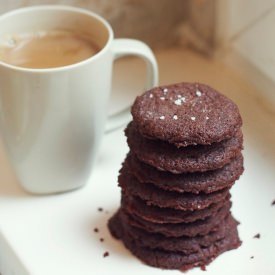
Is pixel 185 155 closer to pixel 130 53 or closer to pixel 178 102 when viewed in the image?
pixel 178 102

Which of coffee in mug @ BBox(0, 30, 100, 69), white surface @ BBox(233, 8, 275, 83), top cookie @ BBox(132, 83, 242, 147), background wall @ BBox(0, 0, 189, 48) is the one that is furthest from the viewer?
background wall @ BBox(0, 0, 189, 48)

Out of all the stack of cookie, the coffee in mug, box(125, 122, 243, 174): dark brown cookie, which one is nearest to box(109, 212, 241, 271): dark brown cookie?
the stack of cookie

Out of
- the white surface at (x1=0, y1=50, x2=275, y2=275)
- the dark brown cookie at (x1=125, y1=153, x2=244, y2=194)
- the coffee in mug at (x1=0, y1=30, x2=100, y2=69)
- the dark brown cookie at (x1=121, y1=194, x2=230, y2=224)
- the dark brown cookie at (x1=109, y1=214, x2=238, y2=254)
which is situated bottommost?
the white surface at (x1=0, y1=50, x2=275, y2=275)

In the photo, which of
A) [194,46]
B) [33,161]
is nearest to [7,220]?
[33,161]

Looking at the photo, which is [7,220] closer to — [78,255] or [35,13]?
[78,255]

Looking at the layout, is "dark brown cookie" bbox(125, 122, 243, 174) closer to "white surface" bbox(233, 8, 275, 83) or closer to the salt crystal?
the salt crystal

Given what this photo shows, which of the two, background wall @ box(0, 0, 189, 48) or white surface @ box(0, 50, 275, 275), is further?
background wall @ box(0, 0, 189, 48)

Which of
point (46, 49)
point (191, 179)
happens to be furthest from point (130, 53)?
point (191, 179)
